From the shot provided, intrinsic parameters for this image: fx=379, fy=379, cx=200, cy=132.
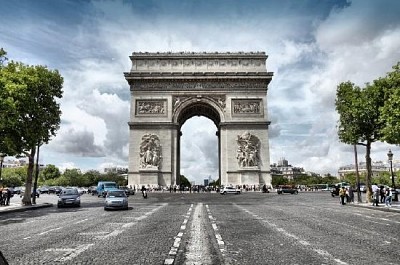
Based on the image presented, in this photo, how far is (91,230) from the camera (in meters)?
12.7

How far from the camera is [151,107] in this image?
55719 mm

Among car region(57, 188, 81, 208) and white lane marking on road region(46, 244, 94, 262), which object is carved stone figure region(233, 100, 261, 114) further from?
white lane marking on road region(46, 244, 94, 262)

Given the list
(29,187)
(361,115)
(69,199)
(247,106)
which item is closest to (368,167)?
(361,115)

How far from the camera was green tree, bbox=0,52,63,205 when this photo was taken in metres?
23.5

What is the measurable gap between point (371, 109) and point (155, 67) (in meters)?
35.0

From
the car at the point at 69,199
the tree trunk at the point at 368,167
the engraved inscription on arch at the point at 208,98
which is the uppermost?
the engraved inscription on arch at the point at 208,98

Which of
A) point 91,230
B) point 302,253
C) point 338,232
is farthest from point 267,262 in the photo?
point 91,230

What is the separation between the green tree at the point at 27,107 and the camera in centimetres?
2350

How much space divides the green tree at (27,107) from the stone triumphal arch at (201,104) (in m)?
23.6

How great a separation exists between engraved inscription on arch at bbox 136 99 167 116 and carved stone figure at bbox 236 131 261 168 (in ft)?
39.1

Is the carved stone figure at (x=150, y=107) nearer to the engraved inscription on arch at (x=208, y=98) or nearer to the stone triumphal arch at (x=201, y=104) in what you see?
the stone triumphal arch at (x=201, y=104)

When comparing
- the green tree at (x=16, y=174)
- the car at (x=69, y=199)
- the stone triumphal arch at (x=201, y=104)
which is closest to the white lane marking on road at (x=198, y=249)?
the car at (x=69, y=199)

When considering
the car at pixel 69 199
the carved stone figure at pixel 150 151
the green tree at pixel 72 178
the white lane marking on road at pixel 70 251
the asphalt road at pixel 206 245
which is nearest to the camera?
the asphalt road at pixel 206 245

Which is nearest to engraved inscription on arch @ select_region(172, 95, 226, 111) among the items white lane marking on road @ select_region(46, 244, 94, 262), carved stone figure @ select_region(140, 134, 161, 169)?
carved stone figure @ select_region(140, 134, 161, 169)
